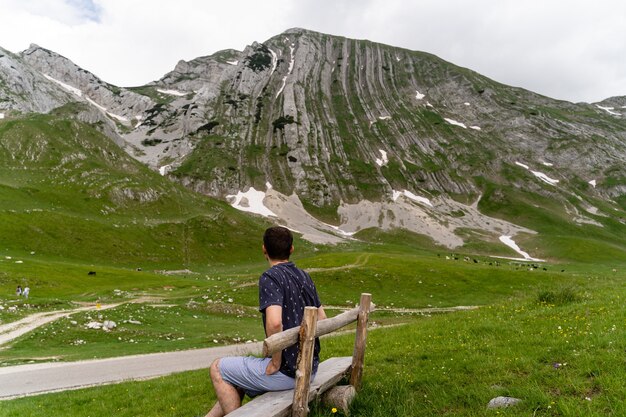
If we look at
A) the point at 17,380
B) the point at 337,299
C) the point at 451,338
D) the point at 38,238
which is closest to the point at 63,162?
the point at 38,238

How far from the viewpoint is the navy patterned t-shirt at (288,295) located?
7.73 m

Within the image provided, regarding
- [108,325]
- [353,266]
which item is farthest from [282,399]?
[353,266]

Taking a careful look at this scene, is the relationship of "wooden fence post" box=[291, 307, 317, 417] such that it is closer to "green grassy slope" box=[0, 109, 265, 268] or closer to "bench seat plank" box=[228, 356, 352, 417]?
"bench seat plank" box=[228, 356, 352, 417]

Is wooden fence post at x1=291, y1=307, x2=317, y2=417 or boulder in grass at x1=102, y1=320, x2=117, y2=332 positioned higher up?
wooden fence post at x1=291, y1=307, x2=317, y2=417

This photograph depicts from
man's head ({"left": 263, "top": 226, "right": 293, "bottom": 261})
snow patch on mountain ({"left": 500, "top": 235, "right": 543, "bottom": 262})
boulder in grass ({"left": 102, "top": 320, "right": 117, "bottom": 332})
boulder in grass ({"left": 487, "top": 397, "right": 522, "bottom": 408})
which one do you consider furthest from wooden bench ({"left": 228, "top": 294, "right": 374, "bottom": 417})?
snow patch on mountain ({"left": 500, "top": 235, "right": 543, "bottom": 262})

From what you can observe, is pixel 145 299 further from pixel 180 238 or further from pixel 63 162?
pixel 63 162

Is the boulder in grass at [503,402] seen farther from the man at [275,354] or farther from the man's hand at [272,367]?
the man's hand at [272,367]

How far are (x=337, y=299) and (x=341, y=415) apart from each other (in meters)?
49.2

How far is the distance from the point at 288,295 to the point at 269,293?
22.2 inches

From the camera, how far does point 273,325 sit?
24.6 ft

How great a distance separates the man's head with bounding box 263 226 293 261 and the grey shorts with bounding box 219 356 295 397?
214 centimetres

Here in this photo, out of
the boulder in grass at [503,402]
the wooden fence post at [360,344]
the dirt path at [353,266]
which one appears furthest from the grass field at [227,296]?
the dirt path at [353,266]

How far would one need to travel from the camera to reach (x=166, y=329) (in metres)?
37.1

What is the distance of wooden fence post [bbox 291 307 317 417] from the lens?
24.5ft
